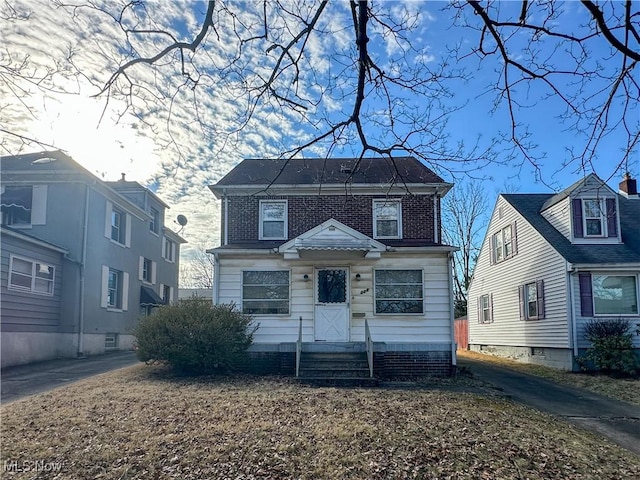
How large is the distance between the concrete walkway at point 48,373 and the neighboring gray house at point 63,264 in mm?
799

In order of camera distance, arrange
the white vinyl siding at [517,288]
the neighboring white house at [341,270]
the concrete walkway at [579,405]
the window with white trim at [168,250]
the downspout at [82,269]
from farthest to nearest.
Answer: the window with white trim at [168,250], the downspout at [82,269], the white vinyl siding at [517,288], the neighboring white house at [341,270], the concrete walkway at [579,405]

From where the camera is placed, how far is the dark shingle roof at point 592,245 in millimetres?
15891

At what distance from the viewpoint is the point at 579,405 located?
10.4 meters

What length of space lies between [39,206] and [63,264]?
91.8 inches

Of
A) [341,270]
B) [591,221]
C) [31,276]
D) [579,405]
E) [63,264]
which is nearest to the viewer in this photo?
[579,405]

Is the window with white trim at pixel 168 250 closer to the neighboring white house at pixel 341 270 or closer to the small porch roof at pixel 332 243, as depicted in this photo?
the neighboring white house at pixel 341 270

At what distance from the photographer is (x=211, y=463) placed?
5.98 metres

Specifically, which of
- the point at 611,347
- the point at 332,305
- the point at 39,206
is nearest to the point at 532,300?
the point at 611,347

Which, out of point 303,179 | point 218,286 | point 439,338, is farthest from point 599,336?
point 218,286

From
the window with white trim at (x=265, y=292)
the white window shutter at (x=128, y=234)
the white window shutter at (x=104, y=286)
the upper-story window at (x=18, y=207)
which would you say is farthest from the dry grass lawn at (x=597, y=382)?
the upper-story window at (x=18, y=207)

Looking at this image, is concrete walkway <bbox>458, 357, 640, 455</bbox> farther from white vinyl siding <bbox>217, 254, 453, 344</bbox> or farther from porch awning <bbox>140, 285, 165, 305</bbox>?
porch awning <bbox>140, 285, 165, 305</bbox>

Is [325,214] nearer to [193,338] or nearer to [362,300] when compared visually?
[362,300]

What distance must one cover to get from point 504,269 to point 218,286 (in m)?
13.1

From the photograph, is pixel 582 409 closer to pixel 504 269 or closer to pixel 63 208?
pixel 504 269
